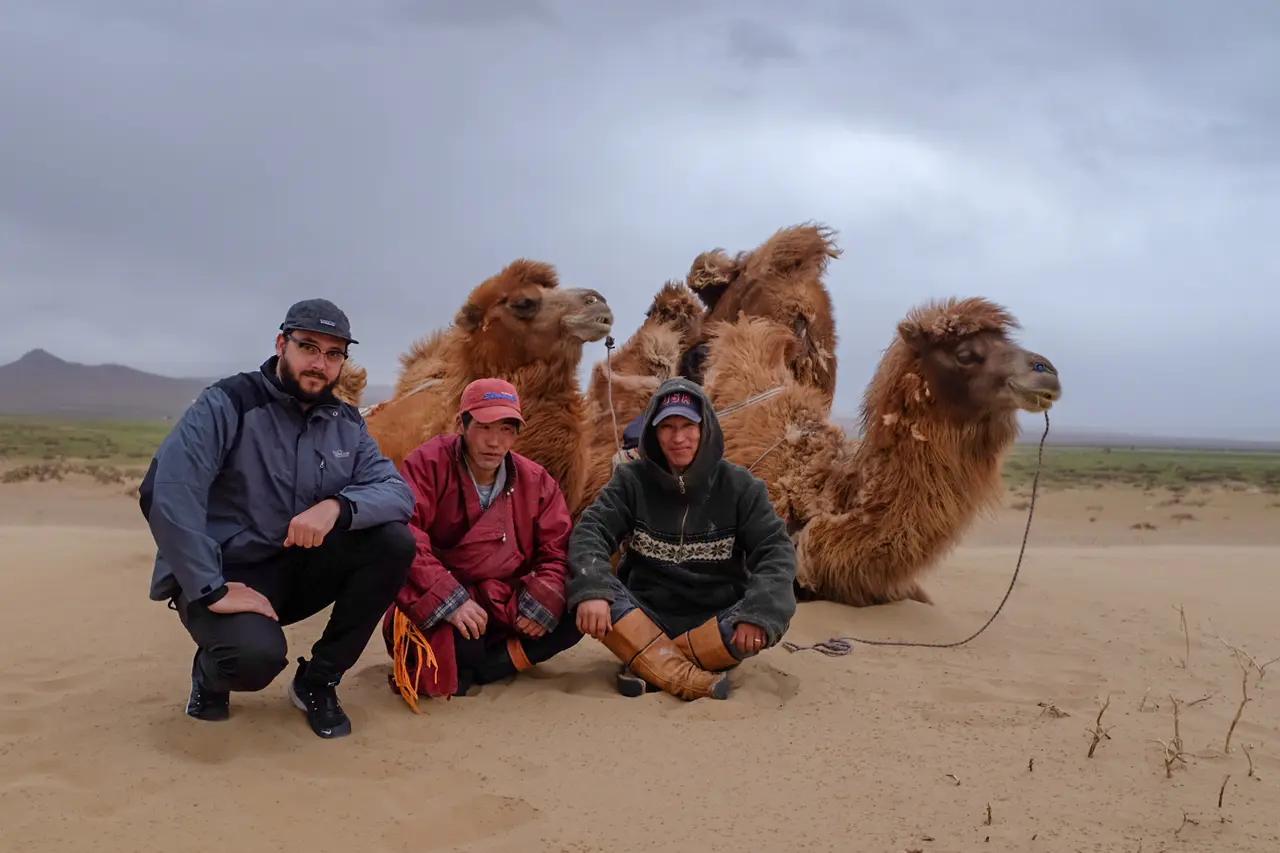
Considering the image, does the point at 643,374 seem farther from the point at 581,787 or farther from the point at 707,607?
the point at 581,787

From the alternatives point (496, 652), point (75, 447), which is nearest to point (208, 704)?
point (496, 652)

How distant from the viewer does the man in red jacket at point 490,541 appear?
4105 mm

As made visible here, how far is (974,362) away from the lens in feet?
18.2

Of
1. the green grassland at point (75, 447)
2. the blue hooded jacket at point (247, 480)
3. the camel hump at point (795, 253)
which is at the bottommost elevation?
the green grassland at point (75, 447)

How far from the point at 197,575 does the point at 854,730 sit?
237cm

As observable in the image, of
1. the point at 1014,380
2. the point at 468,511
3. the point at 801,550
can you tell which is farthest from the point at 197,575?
the point at 1014,380

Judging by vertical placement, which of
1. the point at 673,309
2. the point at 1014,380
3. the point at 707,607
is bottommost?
the point at 707,607

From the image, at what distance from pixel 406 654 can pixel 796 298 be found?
5.20m

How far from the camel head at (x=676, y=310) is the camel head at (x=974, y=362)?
3.05 meters

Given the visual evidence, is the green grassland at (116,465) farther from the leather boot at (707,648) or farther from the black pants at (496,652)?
the leather boot at (707,648)

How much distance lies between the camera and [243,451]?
3.60m

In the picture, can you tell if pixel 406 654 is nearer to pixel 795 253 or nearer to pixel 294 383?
pixel 294 383

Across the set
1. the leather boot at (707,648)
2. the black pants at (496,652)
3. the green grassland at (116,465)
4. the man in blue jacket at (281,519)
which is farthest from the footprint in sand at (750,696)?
the green grassland at (116,465)

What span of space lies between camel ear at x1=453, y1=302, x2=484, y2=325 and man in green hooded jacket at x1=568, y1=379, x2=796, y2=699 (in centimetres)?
176
